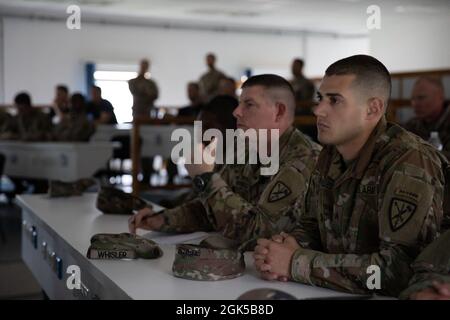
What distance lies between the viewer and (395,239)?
1155 mm

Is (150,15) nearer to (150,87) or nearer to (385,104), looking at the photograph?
(150,87)

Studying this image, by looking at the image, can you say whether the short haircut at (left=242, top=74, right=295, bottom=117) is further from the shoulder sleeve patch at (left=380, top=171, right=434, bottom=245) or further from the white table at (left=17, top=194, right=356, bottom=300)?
the shoulder sleeve patch at (left=380, top=171, right=434, bottom=245)

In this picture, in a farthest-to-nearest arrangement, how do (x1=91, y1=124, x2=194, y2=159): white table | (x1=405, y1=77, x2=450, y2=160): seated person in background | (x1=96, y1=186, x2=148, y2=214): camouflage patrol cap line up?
(x1=91, y1=124, x2=194, y2=159): white table → (x1=405, y1=77, x2=450, y2=160): seated person in background → (x1=96, y1=186, x2=148, y2=214): camouflage patrol cap

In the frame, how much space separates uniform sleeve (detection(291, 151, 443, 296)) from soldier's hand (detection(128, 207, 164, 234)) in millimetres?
749

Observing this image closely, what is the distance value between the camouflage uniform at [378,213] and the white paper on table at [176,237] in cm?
46

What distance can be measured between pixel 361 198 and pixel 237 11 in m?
9.78

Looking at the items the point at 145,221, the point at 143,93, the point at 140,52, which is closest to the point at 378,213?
the point at 145,221

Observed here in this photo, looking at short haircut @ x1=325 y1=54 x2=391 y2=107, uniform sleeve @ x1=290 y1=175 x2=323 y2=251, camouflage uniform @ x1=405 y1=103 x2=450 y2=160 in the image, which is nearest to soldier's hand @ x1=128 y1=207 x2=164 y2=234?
uniform sleeve @ x1=290 y1=175 x2=323 y2=251

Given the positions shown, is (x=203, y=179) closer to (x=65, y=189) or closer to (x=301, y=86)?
(x=65, y=189)

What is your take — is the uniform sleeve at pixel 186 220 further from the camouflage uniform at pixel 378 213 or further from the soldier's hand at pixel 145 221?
the camouflage uniform at pixel 378 213

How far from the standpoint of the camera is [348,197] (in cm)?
132

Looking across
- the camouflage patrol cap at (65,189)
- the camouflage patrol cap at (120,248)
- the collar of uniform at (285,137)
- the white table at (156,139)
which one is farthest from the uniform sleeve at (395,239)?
the white table at (156,139)

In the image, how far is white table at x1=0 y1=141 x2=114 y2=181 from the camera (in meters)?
4.91
